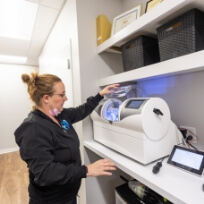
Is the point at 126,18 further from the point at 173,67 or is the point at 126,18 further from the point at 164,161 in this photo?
the point at 164,161

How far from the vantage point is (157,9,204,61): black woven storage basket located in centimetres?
87

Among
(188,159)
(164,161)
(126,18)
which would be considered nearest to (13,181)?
(164,161)

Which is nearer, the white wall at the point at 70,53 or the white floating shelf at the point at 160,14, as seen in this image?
the white floating shelf at the point at 160,14

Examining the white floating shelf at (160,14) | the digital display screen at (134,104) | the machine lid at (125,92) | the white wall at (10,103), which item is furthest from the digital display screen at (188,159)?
the white wall at (10,103)

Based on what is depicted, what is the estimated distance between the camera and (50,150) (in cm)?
92

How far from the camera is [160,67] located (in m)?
0.96

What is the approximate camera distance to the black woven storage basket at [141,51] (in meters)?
1.22

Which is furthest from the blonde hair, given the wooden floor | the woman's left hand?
the wooden floor

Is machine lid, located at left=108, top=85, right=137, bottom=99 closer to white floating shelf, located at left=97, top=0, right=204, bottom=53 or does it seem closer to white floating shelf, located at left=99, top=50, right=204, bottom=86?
white floating shelf, located at left=99, top=50, right=204, bottom=86

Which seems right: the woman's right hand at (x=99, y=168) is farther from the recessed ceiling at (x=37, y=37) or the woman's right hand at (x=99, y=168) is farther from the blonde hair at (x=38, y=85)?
the recessed ceiling at (x=37, y=37)

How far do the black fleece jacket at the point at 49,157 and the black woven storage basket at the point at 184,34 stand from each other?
0.84 meters

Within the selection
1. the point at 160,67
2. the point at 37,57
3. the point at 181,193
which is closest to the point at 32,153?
the point at 181,193

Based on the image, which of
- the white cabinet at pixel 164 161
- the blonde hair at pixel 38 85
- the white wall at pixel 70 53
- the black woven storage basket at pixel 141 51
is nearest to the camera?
the white cabinet at pixel 164 161

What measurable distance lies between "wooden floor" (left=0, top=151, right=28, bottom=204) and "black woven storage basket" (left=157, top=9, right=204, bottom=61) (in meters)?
2.46
